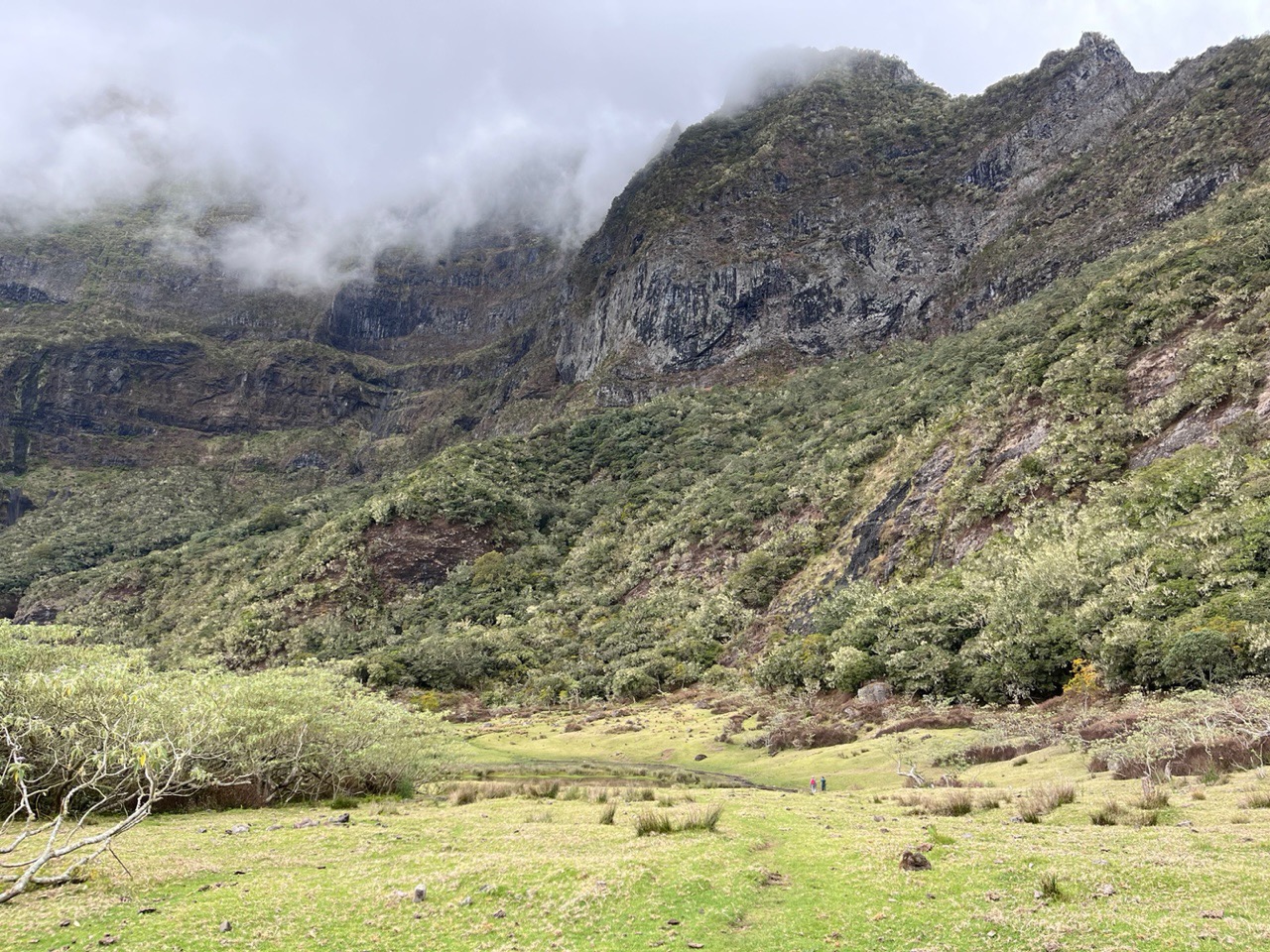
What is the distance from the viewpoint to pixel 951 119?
541ft

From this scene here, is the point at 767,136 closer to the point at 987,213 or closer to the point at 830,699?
the point at 987,213

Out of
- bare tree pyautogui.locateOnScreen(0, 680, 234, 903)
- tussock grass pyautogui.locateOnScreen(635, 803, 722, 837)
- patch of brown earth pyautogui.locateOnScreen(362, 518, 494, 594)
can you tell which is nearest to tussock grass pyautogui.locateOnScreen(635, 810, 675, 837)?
tussock grass pyautogui.locateOnScreen(635, 803, 722, 837)

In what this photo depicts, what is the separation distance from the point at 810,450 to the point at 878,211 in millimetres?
89731

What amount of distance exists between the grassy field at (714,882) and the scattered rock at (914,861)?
0.56ft

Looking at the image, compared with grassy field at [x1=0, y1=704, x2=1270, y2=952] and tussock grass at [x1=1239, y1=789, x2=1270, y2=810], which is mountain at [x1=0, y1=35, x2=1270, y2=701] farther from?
grassy field at [x1=0, y1=704, x2=1270, y2=952]

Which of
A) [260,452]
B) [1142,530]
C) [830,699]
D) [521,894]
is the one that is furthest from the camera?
[260,452]

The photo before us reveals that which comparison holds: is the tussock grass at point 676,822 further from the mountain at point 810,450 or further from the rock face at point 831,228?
the rock face at point 831,228

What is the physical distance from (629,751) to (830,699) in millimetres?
11523

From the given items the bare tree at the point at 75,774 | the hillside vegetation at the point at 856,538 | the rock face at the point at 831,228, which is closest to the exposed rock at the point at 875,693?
the hillside vegetation at the point at 856,538

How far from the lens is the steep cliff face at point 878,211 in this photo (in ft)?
383

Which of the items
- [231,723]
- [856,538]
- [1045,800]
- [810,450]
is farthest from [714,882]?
[810,450]

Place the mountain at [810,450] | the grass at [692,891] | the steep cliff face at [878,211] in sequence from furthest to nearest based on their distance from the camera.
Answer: the steep cliff face at [878,211]
the mountain at [810,450]
the grass at [692,891]

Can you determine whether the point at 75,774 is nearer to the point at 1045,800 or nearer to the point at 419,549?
the point at 1045,800

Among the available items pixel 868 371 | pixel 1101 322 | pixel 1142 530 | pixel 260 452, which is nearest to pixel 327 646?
pixel 1142 530
